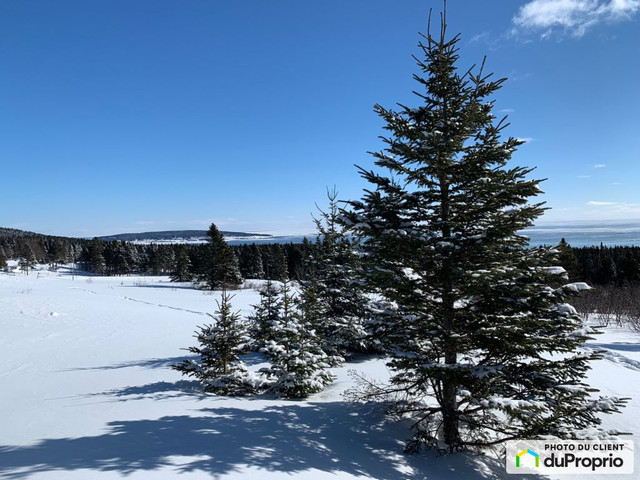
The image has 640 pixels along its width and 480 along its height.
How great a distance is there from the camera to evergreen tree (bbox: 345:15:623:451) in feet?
19.4

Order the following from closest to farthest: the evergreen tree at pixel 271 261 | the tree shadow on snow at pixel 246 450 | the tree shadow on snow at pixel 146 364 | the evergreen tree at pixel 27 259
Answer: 1. the tree shadow on snow at pixel 246 450
2. the tree shadow on snow at pixel 146 364
3. the evergreen tree at pixel 271 261
4. the evergreen tree at pixel 27 259

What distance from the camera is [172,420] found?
7027mm

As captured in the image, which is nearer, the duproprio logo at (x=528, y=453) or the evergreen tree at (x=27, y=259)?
the duproprio logo at (x=528, y=453)

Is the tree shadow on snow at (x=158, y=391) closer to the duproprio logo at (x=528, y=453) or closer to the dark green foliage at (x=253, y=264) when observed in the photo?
the duproprio logo at (x=528, y=453)

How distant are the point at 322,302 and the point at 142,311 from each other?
61.8 feet

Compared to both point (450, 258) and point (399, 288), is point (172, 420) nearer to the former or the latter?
point (399, 288)

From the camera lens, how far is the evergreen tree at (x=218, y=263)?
42969 millimetres

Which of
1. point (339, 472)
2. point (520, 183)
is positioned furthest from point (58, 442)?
point (520, 183)

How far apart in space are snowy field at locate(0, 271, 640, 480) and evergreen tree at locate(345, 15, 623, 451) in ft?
4.36

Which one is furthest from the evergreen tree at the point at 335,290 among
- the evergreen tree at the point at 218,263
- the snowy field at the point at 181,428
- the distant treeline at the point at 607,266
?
the distant treeline at the point at 607,266

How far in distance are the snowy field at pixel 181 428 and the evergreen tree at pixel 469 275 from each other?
133 centimetres

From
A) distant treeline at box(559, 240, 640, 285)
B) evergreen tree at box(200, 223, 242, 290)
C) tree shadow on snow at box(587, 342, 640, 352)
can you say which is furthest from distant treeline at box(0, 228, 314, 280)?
tree shadow on snow at box(587, 342, 640, 352)

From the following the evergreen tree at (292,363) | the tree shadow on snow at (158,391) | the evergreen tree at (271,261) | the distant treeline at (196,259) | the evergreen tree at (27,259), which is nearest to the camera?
the tree shadow on snow at (158,391)

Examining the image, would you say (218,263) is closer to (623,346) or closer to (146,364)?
(146,364)
